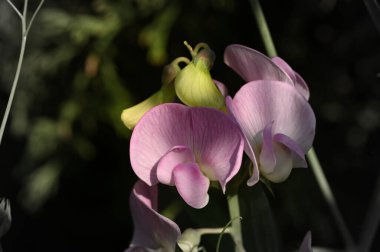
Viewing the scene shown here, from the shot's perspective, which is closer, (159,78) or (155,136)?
(155,136)

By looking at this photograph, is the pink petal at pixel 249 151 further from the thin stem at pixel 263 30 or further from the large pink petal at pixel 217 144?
the thin stem at pixel 263 30

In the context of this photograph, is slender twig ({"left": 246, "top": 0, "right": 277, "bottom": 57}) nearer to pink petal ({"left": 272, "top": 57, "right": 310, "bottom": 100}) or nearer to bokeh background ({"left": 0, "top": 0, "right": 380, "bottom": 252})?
pink petal ({"left": 272, "top": 57, "right": 310, "bottom": 100})

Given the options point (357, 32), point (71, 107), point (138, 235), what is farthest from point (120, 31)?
point (138, 235)

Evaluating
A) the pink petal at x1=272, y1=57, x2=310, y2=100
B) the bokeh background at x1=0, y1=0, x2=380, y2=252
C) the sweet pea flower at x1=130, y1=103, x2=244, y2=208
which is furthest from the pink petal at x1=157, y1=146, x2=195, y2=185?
the bokeh background at x1=0, y1=0, x2=380, y2=252

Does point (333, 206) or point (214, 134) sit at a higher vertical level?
point (214, 134)

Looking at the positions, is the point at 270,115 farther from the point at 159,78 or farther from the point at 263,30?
the point at 159,78

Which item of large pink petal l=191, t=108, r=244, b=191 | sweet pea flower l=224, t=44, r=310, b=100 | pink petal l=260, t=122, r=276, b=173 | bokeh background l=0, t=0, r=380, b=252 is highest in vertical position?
sweet pea flower l=224, t=44, r=310, b=100

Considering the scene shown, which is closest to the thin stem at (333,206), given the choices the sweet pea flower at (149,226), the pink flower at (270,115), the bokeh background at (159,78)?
the pink flower at (270,115)

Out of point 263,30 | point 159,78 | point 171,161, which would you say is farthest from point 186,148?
point 159,78
